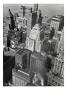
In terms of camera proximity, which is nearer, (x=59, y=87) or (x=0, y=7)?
(x=0, y=7)

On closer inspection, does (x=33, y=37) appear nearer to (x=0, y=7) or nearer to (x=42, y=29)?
(x=42, y=29)

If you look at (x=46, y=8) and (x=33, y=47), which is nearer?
(x=46, y=8)

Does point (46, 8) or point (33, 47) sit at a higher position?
point (46, 8)

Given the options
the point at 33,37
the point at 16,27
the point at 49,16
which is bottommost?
the point at 33,37

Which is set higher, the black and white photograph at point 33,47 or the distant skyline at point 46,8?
the distant skyline at point 46,8

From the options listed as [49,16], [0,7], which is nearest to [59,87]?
[49,16]

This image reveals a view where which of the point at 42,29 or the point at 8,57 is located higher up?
the point at 42,29

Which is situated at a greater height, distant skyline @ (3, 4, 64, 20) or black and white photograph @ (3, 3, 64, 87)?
distant skyline @ (3, 4, 64, 20)
